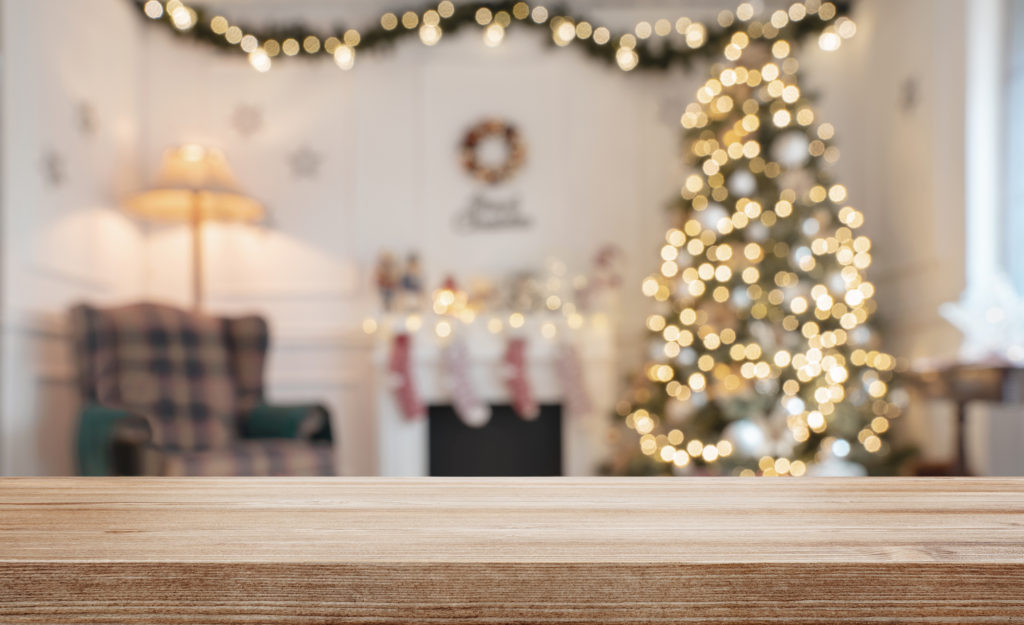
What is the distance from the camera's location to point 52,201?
11.2ft

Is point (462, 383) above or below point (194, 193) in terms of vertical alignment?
below

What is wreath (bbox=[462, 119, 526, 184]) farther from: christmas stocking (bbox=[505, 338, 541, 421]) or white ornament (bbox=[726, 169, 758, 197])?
white ornament (bbox=[726, 169, 758, 197])

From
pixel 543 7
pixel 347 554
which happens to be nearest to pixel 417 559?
pixel 347 554

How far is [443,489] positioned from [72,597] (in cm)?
22

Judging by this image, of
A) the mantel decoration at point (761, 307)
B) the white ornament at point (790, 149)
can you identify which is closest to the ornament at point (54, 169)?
the mantel decoration at point (761, 307)

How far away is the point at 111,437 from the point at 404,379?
1.57 meters

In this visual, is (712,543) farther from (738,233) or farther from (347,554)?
(738,233)

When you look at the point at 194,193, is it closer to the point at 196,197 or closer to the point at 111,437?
the point at 196,197

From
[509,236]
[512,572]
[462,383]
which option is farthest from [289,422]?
[512,572]

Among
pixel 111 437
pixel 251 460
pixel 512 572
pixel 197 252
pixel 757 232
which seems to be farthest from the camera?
pixel 197 252

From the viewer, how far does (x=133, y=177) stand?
4254 millimetres

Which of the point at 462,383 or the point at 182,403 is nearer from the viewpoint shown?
the point at 182,403

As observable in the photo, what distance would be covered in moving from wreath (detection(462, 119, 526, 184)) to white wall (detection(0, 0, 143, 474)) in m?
1.86

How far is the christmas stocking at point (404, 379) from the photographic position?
3.94 metres
